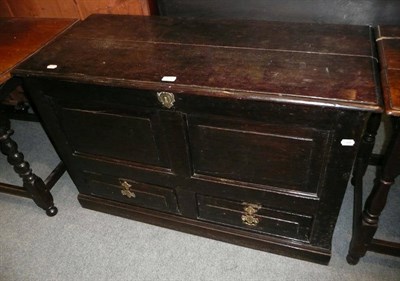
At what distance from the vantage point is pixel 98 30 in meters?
1.48

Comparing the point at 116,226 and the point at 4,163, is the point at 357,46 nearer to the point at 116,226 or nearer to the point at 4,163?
the point at 116,226

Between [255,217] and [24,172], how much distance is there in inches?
45.6

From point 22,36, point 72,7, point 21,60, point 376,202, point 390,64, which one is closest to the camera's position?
point 390,64

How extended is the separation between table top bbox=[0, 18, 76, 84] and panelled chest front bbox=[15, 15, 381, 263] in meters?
0.09

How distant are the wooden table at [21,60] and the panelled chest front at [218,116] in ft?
0.34

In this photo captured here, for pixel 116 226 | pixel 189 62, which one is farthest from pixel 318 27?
pixel 116 226

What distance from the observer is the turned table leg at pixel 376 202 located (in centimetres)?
100

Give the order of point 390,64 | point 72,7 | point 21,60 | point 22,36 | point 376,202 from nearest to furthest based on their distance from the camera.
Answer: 1. point 390,64
2. point 376,202
3. point 21,60
4. point 22,36
5. point 72,7

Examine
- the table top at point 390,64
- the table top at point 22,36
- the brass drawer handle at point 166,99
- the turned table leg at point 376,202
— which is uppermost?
the table top at point 22,36

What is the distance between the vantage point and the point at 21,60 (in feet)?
4.40

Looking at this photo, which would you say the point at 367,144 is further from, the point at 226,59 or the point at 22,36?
the point at 22,36

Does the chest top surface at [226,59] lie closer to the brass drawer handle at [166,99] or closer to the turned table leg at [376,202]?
the brass drawer handle at [166,99]

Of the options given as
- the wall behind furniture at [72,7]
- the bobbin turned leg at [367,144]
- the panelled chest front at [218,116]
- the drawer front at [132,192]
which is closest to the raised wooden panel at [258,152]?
the panelled chest front at [218,116]

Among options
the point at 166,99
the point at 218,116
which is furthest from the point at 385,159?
the point at 166,99
